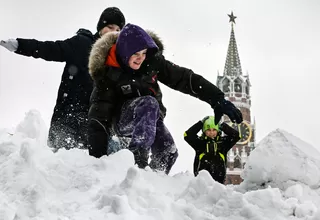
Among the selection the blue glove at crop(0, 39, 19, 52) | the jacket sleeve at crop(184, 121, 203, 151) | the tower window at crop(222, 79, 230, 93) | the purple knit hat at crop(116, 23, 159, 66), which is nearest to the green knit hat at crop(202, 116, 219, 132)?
the jacket sleeve at crop(184, 121, 203, 151)

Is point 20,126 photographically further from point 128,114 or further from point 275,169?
point 275,169

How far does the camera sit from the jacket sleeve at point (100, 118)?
334 cm

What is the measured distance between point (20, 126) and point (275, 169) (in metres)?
3.61

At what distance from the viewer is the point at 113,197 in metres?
2.05

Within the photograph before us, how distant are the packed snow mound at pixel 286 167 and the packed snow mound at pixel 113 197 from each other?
12 cm

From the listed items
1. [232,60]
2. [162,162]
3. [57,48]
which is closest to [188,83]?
[162,162]

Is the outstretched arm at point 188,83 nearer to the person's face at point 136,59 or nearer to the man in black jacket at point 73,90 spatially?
the person's face at point 136,59

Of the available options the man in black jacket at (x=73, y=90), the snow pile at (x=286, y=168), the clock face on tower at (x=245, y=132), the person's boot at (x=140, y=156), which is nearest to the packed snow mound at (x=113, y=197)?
the snow pile at (x=286, y=168)

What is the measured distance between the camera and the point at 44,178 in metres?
2.45

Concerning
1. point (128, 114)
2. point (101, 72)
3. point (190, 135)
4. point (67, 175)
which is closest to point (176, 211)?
point (67, 175)

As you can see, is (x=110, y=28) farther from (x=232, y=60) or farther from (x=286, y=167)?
(x=232, y=60)

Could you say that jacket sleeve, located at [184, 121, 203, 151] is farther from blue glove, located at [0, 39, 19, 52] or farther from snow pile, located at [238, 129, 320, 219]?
blue glove, located at [0, 39, 19, 52]

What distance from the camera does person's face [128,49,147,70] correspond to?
10.8 ft

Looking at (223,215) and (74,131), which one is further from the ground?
(74,131)
